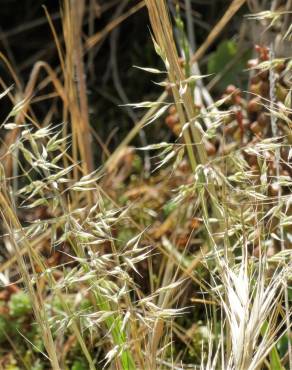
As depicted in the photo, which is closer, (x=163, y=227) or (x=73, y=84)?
(x=73, y=84)

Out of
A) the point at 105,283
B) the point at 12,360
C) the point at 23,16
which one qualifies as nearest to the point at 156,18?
the point at 105,283

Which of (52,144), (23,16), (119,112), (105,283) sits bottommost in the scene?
(119,112)

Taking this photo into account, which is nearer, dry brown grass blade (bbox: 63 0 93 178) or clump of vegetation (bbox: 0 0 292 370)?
clump of vegetation (bbox: 0 0 292 370)

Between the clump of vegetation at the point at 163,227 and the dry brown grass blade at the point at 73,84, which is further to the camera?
the dry brown grass blade at the point at 73,84

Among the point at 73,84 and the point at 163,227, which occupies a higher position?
the point at 73,84

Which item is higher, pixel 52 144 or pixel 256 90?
pixel 52 144

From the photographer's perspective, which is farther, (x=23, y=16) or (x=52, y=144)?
(x=23, y=16)

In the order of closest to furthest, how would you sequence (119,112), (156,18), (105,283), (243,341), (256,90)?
1. (243,341)
2. (105,283)
3. (156,18)
4. (256,90)
5. (119,112)

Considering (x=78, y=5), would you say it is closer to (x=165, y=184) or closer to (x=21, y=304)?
(x=165, y=184)
